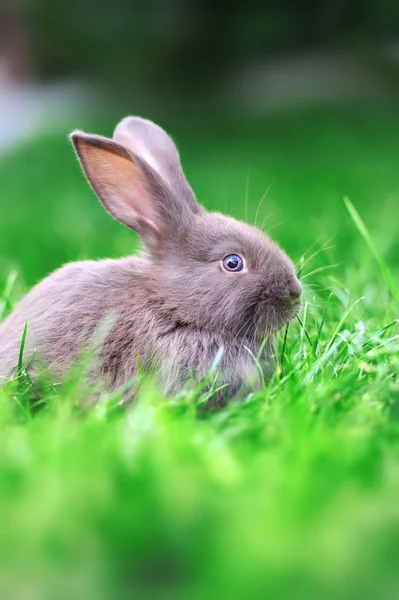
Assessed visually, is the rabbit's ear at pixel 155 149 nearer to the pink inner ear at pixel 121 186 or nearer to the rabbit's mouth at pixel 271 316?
the pink inner ear at pixel 121 186

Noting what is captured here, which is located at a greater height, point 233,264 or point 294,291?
point 233,264

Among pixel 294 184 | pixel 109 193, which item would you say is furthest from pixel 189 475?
pixel 294 184

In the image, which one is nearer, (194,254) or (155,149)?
(194,254)

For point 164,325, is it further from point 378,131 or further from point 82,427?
point 378,131

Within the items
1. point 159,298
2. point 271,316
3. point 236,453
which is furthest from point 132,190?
point 236,453

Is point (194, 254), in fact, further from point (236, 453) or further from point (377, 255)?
point (236, 453)

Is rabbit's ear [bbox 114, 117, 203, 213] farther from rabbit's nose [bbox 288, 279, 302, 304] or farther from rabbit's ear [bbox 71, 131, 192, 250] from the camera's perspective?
rabbit's nose [bbox 288, 279, 302, 304]

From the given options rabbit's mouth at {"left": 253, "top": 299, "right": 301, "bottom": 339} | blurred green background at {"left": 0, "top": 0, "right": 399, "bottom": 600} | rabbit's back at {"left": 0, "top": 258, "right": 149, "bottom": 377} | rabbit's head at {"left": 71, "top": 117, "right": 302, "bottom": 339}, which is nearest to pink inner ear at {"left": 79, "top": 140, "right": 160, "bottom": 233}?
rabbit's head at {"left": 71, "top": 117, "right": 302, "bottom": 339}
